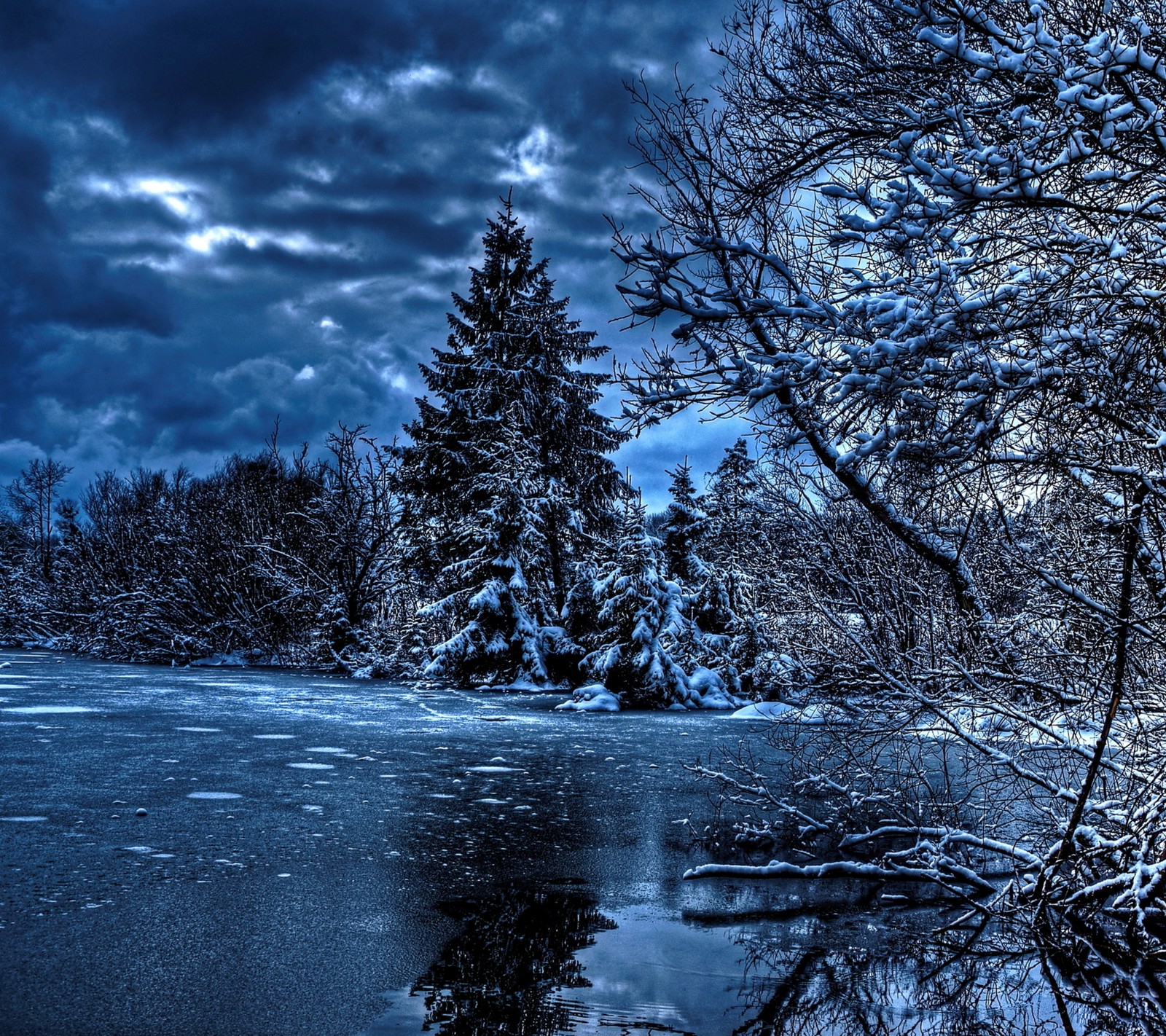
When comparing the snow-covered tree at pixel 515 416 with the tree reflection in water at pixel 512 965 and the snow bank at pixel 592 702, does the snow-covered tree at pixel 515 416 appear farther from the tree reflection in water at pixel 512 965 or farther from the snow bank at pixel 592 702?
the tree reflection in water at pixel 512 965

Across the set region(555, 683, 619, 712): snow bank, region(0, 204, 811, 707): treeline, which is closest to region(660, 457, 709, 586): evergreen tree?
region(0, 204, 811, 707): treeline

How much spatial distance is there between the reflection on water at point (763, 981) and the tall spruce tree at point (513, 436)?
18.9 meters

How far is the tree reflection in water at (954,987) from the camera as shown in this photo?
3383mm

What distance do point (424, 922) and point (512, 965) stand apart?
70 centimetres

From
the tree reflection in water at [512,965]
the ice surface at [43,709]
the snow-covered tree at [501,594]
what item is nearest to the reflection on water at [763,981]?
the tree reflection in water at [512,965]

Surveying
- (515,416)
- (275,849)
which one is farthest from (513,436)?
(275,849)

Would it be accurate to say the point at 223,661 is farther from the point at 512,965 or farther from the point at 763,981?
the point at 763,981

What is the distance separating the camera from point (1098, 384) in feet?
12.3

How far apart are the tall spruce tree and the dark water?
15389 mm

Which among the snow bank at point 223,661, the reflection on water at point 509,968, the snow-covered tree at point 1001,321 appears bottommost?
the reflection on water at point 509,968

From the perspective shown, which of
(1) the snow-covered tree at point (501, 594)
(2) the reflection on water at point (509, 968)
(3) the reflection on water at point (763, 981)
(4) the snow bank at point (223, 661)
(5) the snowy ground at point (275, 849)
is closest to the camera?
(2) the reflection on water at point (509, 968)

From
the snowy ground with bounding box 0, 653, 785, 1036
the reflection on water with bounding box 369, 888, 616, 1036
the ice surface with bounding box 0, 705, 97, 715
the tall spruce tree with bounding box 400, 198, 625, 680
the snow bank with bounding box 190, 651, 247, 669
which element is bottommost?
the reflection on water with bounding box 369, 888, 616, 1036

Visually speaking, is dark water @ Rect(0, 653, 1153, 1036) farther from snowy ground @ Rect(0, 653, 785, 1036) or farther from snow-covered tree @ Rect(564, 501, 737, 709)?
snow-covered tree @ Rect(564, 501, 737, 709)

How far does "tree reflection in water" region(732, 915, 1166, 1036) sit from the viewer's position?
3.38m
